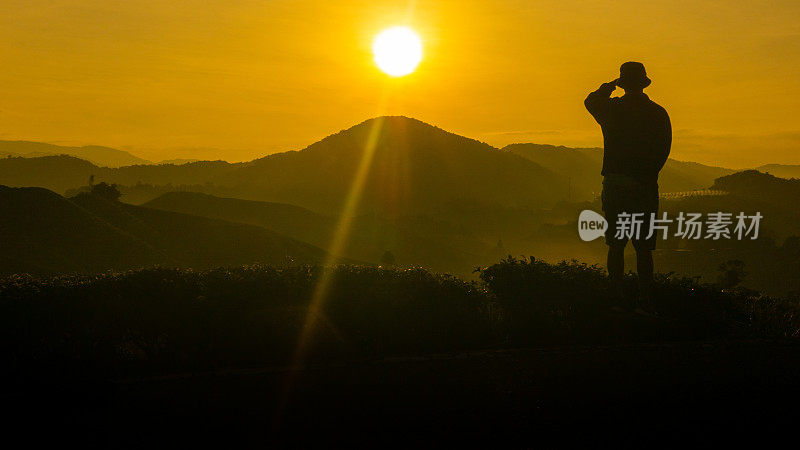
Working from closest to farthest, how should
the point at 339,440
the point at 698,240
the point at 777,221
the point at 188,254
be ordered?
the point at 339,440 → the point at 188,254 → the point at 698,240 → the point at 777,221

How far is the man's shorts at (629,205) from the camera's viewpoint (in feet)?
49.2

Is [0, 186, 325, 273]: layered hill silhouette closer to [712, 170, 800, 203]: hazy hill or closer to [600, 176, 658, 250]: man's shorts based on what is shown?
[600, 176, 658, 250]: man's shorts

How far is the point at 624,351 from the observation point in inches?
464

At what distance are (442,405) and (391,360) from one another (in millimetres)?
2148

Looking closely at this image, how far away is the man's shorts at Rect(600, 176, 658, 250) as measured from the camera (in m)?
15.0

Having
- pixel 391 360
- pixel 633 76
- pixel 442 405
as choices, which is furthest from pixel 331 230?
pixel 442 405

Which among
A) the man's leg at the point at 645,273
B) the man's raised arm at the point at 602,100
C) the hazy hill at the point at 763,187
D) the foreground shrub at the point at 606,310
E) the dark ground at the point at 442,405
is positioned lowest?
the dark ground at the point at 442,405

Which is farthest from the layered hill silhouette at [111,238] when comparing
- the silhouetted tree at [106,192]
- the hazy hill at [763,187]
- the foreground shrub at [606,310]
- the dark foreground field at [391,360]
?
the hazy hill at [763,187]

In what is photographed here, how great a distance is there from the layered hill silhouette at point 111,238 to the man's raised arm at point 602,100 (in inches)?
1248

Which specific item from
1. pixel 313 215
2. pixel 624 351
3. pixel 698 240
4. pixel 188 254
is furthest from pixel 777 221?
pixel 624 351

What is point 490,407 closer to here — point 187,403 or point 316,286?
point 187,403

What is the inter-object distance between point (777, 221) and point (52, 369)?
490ft

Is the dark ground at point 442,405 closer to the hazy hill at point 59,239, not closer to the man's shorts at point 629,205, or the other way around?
the man's shorts at point 629,205

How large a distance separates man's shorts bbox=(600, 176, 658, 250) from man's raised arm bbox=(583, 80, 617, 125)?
116 cm
